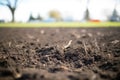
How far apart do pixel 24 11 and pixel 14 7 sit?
1.04 feet

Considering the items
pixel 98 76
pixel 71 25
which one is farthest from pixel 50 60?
pixel 71 25

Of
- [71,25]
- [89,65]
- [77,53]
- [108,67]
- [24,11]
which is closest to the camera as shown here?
[108,67]

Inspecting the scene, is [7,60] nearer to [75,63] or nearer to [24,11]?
[75,63]

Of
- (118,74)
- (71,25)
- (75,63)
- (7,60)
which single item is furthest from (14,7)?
(71,25)

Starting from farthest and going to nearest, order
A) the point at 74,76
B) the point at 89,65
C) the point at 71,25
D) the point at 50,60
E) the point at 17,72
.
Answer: the point at 71,25, the point at 50,60, the point at 89,65, the point at 17,72, the point at 74,76

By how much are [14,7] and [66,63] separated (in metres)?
2.82

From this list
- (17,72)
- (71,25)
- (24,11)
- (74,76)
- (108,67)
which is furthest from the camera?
(71,25)

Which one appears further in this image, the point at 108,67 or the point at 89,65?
the point at 89,65

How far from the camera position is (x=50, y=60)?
389 centimetres

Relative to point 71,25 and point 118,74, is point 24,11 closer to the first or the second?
point 118,74

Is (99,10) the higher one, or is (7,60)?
(99,10)

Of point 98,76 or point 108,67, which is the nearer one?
point 98,76

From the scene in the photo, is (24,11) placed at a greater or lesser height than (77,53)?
greater

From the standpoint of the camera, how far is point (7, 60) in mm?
3736
